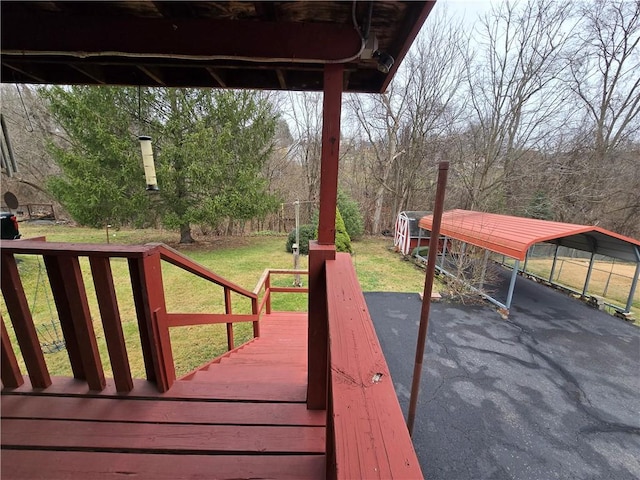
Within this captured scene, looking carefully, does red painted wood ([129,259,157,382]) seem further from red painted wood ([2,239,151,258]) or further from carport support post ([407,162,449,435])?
carport support post ([407,162,449,435])

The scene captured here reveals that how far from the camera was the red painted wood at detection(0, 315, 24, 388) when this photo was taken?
1421 mm

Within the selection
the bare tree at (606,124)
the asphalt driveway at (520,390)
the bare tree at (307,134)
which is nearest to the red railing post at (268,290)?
the asphalt driveway at (520,390)

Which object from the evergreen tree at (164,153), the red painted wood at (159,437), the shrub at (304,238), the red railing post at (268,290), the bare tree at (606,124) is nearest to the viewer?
the red painted wood at (159,437)

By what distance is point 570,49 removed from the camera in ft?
33.1

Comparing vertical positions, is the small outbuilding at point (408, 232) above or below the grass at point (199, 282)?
above

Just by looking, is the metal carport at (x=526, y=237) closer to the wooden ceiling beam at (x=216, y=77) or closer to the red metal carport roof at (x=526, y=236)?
the red metal carport roof at (x=526, y=236)

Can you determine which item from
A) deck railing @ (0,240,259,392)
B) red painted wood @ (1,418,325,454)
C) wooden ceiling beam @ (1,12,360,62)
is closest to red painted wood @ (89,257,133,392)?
deck railing @ (0,240,259,392)

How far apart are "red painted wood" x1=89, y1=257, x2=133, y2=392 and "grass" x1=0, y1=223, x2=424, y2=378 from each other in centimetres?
190

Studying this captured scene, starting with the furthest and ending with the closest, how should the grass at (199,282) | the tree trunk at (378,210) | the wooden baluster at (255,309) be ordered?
the tree trunk at (378,210), the grass at (199,282), the wooden baluster at (255,309)

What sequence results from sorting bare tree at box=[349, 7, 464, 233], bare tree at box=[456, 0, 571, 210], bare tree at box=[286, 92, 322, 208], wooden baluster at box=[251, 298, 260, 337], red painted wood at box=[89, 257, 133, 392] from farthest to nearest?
bare tree at box=[286, 92, 322, 208] → bare tree at box=[349, 7, 464, 233] → bare tree at box=[456, 0, 571, 210] → wooden baluster at box=[251, 298, 260, 337] → red painted wood at box=[89, 257, 133, 392]

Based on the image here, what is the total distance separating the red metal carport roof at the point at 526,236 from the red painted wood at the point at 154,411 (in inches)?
215

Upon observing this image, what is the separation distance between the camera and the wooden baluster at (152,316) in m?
1.34

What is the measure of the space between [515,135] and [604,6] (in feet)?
19.0

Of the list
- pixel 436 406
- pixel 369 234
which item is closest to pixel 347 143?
pixel 369 234
